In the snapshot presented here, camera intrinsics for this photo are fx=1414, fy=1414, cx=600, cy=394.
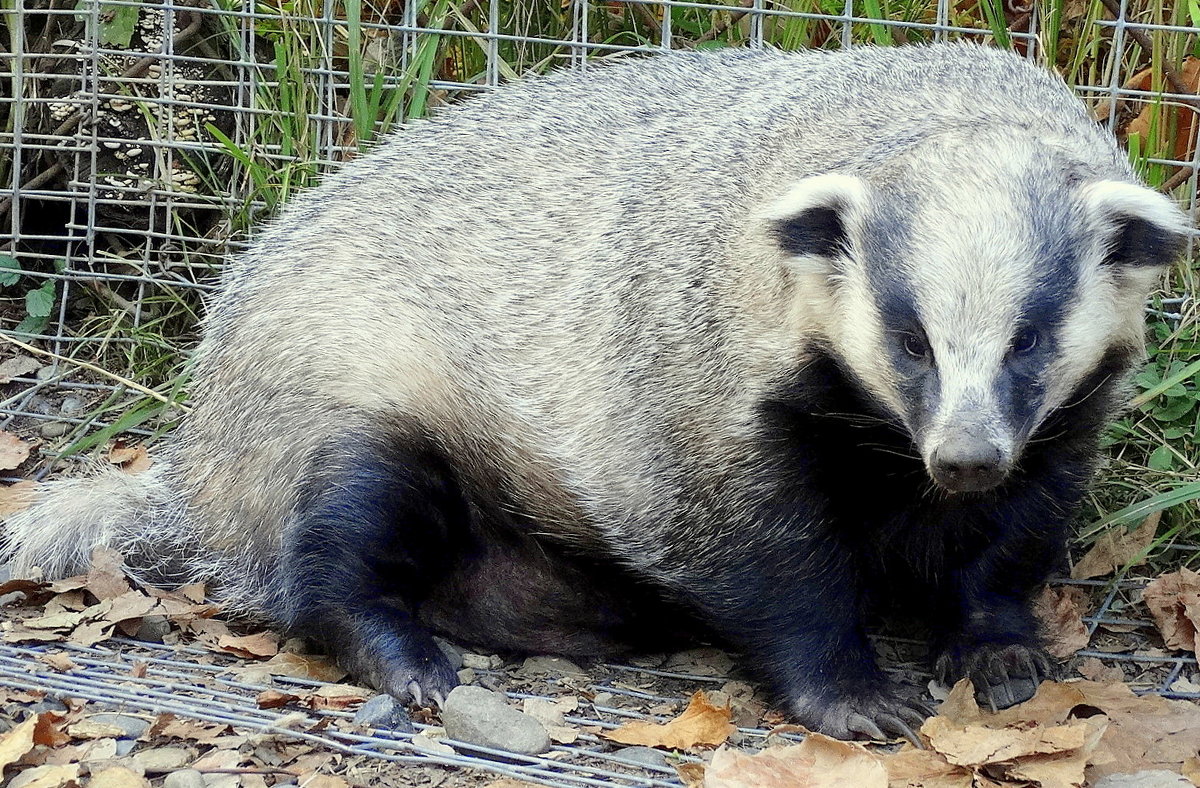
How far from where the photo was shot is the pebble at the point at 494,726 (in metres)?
3.07

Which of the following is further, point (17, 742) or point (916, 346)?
point (916, 346)

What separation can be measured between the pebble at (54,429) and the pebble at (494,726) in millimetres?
2658

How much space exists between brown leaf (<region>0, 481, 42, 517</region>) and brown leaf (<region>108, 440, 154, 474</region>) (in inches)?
12.4

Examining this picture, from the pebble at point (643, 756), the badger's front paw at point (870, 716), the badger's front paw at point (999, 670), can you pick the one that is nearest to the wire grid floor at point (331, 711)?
the pebble at point (643, 756)

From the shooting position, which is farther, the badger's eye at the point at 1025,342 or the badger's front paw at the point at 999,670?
the badger's front paw at the point at 999,670

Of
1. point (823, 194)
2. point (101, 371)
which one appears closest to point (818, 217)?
point (823, 194)

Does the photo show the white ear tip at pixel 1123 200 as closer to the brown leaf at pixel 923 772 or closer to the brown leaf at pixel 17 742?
the brown leaf at pixel 923 772

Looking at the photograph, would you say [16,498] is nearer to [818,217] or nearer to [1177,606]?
[818,217]

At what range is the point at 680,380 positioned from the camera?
11.5 ft

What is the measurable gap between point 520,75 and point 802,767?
10.2 feet

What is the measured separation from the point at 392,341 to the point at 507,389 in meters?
0.34

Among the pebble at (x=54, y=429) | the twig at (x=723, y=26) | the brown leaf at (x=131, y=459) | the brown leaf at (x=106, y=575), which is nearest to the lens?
the brown leaf at (x=106, y=575)

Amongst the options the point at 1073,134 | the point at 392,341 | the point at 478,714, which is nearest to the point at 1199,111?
the point at 1073,134

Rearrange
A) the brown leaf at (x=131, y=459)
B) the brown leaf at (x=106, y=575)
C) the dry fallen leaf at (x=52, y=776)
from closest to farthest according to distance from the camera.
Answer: the dry fallen leaf at (x=52, y=776) → the brown leaf at (x=106, y=575) → the brown leaf at (x=131, y=459)
